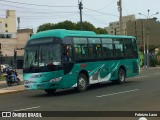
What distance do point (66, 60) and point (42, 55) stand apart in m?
1.16

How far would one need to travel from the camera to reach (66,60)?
1948 cm

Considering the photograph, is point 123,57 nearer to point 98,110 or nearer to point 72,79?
point 72,79

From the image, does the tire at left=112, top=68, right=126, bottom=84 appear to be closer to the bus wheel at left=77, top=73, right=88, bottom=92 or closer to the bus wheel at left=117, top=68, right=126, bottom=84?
the bus wheel at left=117, top=68, right=126, bottom=84

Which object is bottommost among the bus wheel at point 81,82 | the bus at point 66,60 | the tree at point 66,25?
the bus wheel at point 81,82

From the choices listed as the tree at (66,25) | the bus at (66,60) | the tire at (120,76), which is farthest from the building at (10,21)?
the bus at (66,60)

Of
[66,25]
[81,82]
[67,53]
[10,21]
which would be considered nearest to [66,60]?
[67,53]

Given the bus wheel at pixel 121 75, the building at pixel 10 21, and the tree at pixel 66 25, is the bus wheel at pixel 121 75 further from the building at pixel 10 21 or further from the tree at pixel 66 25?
the building at pixel 10 21

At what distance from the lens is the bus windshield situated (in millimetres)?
19188

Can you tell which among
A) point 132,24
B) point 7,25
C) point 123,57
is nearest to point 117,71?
point 123,57

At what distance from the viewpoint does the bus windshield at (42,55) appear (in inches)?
755

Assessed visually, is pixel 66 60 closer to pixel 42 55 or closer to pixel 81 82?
pixel 42 55

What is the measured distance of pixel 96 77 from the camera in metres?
22.0

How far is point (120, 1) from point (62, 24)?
58.8 metres

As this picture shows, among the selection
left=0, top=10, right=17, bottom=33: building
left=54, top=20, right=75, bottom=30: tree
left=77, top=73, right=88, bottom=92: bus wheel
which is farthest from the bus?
left=0, top=10, right=17, bottom=33: building
